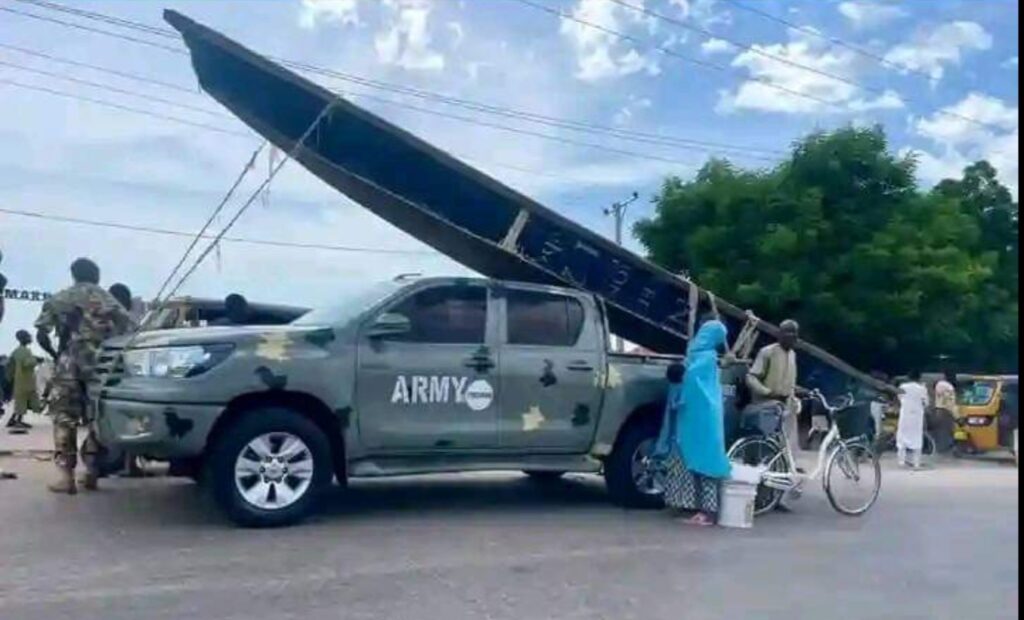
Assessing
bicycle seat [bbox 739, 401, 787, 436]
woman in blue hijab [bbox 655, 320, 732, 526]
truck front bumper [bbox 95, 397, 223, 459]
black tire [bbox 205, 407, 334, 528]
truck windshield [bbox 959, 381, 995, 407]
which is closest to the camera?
truck front bumper [bbox 95, 397, 223, 459]

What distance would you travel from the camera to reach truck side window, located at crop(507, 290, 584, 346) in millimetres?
8805

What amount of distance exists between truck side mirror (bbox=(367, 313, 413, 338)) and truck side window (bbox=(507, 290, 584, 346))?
0.95 m

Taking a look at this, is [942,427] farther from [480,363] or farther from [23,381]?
[23,381]

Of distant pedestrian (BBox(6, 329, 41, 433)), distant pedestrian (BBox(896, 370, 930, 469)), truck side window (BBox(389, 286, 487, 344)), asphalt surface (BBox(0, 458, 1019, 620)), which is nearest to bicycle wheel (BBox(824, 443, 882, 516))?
asphalt surface (BBox(0, 458, 1019, 620))

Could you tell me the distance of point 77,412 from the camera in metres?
8.91

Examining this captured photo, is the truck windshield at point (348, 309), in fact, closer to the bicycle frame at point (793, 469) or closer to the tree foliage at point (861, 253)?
the bicycle frame at point (793, 469)

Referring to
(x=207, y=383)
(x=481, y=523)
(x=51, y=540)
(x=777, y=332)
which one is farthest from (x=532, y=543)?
(x=777, y=332)

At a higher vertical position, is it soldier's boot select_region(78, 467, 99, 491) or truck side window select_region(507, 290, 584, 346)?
truck side window select_region(507, 290, 584, 346)

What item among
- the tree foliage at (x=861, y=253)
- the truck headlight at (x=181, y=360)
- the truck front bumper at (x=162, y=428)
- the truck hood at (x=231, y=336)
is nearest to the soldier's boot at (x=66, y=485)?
the truck hood at (x=231, y=336)

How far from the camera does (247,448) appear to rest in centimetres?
751

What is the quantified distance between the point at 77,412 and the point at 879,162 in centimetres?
1819

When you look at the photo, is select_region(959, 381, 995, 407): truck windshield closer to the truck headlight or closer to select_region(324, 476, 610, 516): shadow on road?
select_region(324, 476, 610, 516): shadow on road

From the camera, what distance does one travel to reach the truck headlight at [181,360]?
24.5ft

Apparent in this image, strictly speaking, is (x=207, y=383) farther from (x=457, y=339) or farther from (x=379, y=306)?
(x=457, y=339)
